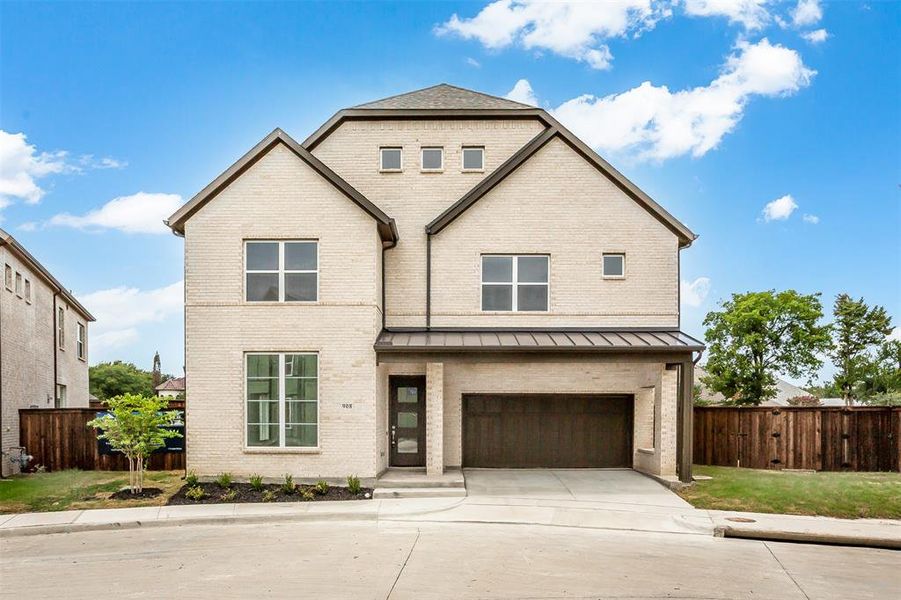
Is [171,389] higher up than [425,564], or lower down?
lower down

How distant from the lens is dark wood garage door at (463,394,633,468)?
685 inches

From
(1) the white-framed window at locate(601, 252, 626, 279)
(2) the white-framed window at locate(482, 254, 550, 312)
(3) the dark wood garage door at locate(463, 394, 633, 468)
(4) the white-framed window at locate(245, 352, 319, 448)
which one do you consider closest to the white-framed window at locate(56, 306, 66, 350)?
(4) the white-framed window at locate(245, 352, 319, 448)

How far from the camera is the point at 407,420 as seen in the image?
669 inches

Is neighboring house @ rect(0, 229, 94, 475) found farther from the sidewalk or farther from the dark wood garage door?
the sidewalk

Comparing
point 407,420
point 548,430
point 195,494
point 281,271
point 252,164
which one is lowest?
point 195,494

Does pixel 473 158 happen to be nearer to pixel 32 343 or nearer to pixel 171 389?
pixel 32 343

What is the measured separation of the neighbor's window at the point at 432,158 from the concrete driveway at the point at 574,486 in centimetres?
811

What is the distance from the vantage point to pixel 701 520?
1216cm

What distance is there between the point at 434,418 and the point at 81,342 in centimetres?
1840

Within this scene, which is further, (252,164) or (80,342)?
(80,342)

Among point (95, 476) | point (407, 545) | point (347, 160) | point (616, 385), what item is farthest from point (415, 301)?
point (95, 476)

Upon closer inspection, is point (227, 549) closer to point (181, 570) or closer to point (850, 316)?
point (181, 570)

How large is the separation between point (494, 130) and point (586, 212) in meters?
3.50

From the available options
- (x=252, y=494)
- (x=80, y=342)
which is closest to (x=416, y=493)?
(x=252, y=494)
